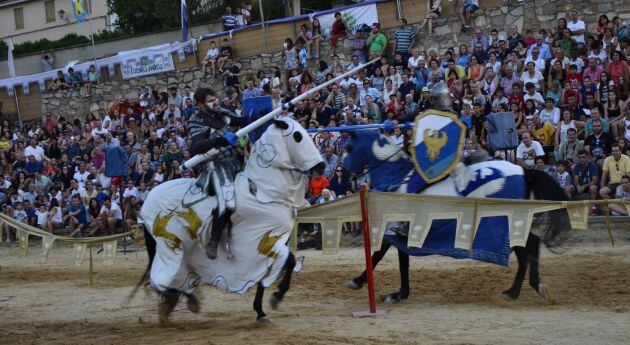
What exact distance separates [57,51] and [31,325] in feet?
85.1

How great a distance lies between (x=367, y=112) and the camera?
62.6ft

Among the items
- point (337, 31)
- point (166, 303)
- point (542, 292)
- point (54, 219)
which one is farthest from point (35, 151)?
point (542, 292)

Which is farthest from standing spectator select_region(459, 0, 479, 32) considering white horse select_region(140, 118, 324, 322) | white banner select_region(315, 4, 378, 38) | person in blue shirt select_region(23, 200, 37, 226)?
white horse select_region(140, 118, 324, 322)

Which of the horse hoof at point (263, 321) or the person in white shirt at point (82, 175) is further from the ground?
the person in white shirt at point (82, 175)

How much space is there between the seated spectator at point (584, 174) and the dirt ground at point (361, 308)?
147 cm

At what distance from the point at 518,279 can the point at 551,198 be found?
1.00m

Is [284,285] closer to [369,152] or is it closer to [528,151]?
[369,152]

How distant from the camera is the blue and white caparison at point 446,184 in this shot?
9.95 metres

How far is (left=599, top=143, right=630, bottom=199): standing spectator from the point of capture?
589 inches

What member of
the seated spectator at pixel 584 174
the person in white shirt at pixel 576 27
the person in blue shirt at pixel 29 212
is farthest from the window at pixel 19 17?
the seated spectator at pixel 584 174

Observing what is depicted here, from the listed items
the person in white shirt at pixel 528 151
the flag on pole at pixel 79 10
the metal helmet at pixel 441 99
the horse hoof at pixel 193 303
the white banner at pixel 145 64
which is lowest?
the horse hoof at pixel 193 303

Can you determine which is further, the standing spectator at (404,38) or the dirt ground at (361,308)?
the standing spectator at (404,38)

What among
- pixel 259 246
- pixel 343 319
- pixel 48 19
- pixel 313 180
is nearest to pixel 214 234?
pixel 259 246

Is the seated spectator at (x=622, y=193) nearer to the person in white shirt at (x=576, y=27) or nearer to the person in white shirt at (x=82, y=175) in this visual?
the person in white shirt at (x=576, y=27)
